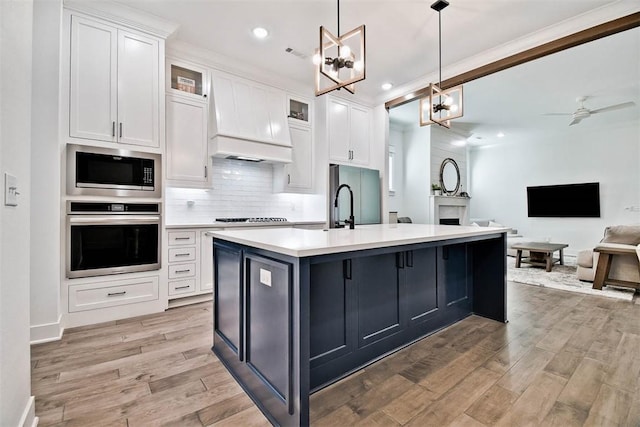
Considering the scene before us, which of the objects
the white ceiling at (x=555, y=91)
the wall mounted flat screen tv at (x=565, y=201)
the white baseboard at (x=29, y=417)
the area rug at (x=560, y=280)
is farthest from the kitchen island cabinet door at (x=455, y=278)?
the wall mounted flat screen tv at (x=565, y=201)

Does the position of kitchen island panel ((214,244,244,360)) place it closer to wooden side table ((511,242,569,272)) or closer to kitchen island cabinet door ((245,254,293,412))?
kitchen island cabinet door ((245,254,293,412))

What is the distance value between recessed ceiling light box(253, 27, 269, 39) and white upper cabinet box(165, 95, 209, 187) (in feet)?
3.43

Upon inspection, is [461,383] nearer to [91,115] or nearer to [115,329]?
[115,329]

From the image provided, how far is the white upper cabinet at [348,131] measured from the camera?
476 cm

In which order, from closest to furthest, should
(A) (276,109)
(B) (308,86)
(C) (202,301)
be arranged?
1. (C) (202,301)
2. (A) (276,109)
3. (B) (308,86)

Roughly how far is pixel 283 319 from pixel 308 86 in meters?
4.08

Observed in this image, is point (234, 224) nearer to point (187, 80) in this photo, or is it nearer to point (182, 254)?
point (182, 254)

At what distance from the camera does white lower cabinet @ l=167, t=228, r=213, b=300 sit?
10.7ft

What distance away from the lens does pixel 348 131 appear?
4.97 metres

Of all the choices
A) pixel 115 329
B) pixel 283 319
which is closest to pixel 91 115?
pixel 115 329

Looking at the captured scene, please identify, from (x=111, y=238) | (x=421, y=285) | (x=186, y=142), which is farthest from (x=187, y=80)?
(x=421, y=285)

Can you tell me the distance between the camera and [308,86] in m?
4.65

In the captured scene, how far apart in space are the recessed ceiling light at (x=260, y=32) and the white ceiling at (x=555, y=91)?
322 centimetres

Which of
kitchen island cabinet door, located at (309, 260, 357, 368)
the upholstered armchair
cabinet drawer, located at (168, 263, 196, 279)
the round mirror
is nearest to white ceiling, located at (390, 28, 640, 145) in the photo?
the round mirror
